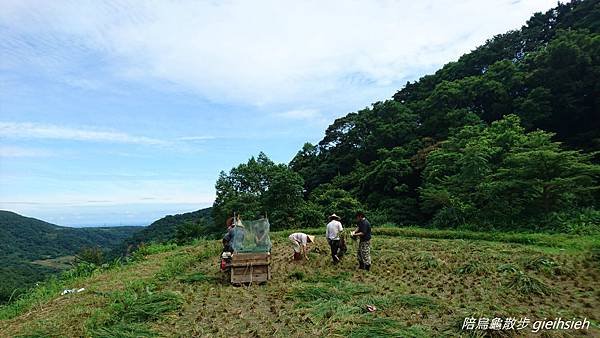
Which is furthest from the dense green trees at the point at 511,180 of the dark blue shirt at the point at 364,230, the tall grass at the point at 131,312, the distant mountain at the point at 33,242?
the distant mountain at the point at 33,242

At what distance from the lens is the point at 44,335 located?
483 centimetres

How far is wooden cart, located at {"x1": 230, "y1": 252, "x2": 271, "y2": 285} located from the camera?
24.6 feet

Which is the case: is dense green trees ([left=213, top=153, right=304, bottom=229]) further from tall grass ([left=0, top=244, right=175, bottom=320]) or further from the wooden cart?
the wooden cart

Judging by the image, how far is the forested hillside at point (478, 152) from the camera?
13.5m

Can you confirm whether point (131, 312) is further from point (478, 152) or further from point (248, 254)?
point (478, 152)

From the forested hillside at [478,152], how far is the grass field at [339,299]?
461cm

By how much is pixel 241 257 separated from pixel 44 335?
349 cm

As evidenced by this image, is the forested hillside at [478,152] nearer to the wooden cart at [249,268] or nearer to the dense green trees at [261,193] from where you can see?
the dense green trees at [261,193]

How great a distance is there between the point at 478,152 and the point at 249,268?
12.2 metres

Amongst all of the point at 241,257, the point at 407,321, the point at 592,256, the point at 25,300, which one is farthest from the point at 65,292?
the point at 592,256

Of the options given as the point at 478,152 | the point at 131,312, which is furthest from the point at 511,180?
the point at 131,312

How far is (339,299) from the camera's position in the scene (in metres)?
5.87

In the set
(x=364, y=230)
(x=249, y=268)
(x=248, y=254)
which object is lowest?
(x=249, y=268)

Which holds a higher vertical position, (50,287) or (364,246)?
(364,246)
